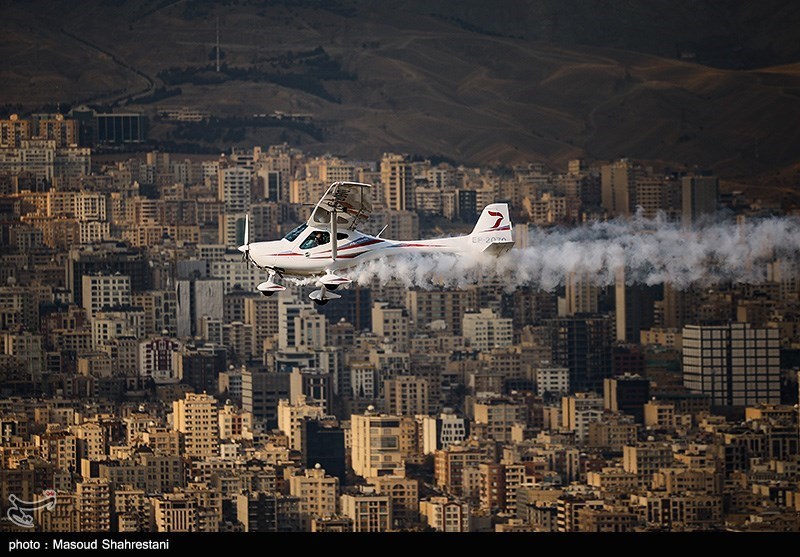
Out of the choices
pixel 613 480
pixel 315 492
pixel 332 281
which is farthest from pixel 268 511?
pixel 332 281

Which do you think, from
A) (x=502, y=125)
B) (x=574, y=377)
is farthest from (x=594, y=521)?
(x=502, y=125)

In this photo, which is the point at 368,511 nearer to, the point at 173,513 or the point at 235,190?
the point at 173,513

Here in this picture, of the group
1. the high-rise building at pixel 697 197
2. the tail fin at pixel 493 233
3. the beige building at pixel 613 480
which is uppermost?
the high-rise building at pixel 697 197

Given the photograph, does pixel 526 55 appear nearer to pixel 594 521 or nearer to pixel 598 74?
pixel 598 74

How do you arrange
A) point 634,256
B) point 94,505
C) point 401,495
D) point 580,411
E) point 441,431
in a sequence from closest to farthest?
point 634,256 < point 94,505 < point 401,495 < point 441,431 < point 580,411

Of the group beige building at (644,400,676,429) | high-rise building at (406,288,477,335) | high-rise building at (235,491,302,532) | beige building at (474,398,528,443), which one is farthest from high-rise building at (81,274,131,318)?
beige building at (644,400,676,429)

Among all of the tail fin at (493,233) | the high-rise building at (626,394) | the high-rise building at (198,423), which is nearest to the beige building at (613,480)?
the high-rise building at (626,394)

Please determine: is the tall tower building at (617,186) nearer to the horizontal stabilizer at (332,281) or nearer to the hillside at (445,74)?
the hillside at (445,74)
